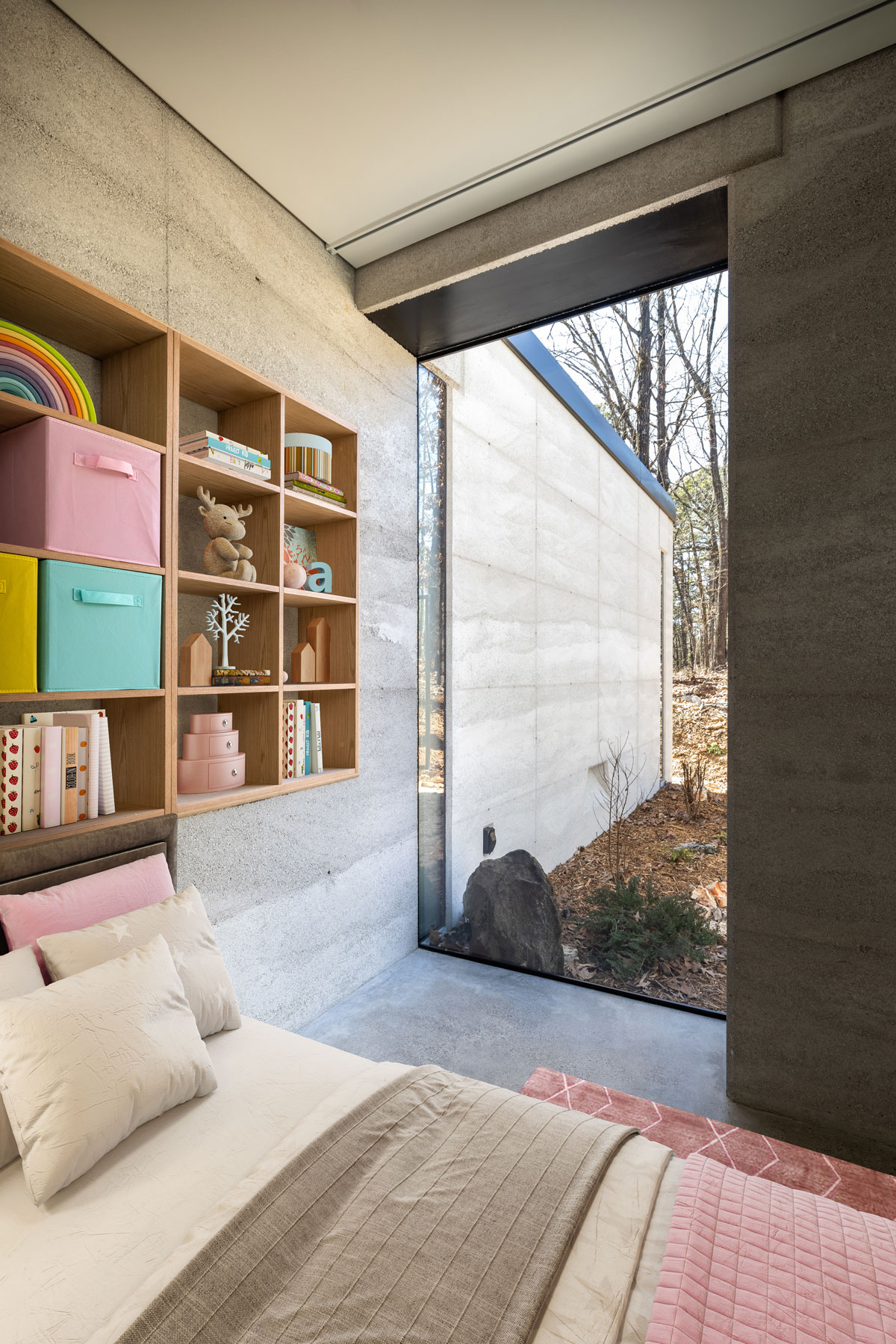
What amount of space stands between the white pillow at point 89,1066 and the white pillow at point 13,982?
0.06 meters

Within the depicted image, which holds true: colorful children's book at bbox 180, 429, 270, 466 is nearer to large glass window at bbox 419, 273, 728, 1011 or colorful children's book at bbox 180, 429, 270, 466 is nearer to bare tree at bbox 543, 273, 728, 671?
large glass window at bbox 419, 273, 728, 1011

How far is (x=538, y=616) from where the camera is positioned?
2887mm

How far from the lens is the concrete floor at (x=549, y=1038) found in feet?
6.43

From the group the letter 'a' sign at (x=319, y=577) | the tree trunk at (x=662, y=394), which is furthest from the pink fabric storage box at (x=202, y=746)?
the tree trunk at (x=662, y=394)

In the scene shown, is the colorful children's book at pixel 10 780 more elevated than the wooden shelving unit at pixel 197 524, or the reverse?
the wooden shelving unit at pixel 197 524

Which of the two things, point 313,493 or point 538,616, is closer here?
point 313,493

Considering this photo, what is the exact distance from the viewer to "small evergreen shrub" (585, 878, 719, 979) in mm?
2434

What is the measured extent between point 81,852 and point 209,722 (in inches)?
23.3

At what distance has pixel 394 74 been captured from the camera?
1906mm

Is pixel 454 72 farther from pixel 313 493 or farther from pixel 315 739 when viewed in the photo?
pixel 315 739

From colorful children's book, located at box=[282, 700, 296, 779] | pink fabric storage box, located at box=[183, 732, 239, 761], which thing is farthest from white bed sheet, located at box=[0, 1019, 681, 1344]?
colorful children's book, located at box=[282, 700, 296, 779]

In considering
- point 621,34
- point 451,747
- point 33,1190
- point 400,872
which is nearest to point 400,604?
point 451,747

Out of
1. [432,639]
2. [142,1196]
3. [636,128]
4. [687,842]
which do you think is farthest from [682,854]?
[636,128]

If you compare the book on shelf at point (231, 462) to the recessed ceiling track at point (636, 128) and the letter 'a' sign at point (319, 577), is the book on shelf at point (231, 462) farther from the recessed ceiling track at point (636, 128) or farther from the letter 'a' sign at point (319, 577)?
the recessed ceiling track at point (636, 128)
